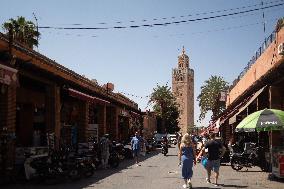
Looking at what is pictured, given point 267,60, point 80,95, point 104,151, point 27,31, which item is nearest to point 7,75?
point 80,95

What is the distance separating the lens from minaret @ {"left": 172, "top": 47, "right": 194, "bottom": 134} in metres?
166

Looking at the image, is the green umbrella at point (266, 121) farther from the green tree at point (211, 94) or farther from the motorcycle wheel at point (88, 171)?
the green tree at point (211, 94)

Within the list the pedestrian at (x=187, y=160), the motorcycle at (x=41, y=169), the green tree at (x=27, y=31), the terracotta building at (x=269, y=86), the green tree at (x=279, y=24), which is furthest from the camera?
the green tree at (x=27, y=31)

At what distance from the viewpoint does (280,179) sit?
14.5m

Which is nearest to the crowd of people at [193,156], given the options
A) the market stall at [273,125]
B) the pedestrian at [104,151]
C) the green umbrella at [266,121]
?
the market stall at [273,125]

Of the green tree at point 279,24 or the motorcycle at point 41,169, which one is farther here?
the green tree at point 279,24

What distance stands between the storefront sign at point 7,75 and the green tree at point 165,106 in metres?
71.0

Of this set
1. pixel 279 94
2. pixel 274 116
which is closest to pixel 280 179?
pixel 274 116

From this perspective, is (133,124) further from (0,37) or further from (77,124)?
(0,37)

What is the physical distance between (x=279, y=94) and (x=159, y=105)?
66.8 meters

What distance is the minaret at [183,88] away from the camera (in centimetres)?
16650

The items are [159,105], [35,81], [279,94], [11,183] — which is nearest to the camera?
[11,183]

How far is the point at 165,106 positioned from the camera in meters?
86.8

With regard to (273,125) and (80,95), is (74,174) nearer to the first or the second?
(80,95)
